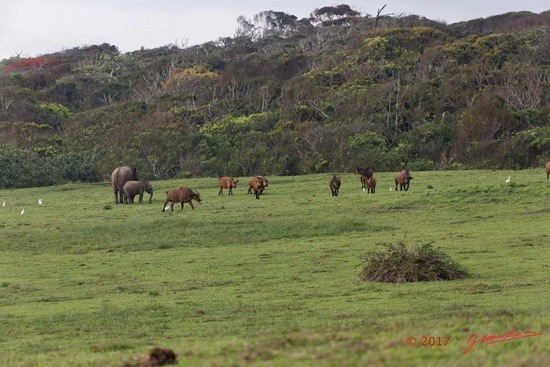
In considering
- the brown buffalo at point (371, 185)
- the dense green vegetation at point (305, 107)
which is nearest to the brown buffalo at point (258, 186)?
the brown buffalo at point (371, 185)

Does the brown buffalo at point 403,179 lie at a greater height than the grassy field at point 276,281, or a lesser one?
greater

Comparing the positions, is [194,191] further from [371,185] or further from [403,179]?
[403,179]

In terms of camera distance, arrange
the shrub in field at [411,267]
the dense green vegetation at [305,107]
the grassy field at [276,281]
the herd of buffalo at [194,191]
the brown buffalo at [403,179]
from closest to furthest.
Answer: the grassy field at [276,281] → the shrub in field at [411,267] → the herd of buffalo at [194,191] → the brown buffalo at [403,179] → the dense green vegetation at [305,107]

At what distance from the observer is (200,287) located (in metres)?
19.2

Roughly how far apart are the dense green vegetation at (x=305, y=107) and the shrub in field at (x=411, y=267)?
34.5 metres

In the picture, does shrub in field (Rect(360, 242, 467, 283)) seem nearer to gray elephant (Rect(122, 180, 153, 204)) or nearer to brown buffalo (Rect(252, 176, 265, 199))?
brown buffalo (Rect(252, 176, 265, 199))

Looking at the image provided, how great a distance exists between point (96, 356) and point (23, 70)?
116 metres

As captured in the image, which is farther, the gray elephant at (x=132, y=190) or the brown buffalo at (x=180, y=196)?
the gray elephant at (x=132, y=190)
